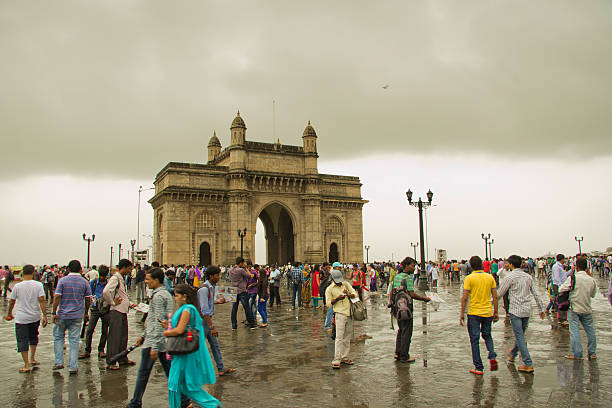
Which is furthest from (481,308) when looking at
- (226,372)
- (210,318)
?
(210,318)

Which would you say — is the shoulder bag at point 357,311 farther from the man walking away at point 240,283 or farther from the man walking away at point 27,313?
the man walking away at point 27,313

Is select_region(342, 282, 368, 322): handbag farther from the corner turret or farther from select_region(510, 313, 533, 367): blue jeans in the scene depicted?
the corner turret

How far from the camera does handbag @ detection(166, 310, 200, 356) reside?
5.15 m

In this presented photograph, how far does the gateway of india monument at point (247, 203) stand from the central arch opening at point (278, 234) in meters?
5.35

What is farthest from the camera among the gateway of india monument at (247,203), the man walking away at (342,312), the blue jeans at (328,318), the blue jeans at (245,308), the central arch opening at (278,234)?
the central arch opening at (278,234)

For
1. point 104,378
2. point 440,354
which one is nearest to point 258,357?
point 104,378

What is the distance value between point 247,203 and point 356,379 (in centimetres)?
3690

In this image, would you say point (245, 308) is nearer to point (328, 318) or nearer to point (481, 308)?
point (328, 318)

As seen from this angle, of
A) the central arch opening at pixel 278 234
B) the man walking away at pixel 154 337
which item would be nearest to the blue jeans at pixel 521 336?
the man walking away at pixel 154 337

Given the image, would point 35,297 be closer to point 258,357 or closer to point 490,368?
point 258,357

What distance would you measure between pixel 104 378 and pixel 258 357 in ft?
8.77

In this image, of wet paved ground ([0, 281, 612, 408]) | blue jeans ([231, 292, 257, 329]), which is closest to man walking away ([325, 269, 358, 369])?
wet paved ground ([0, 281, 612, 408])

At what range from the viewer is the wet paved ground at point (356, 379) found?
614 cm

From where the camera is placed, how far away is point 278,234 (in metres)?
52.9
